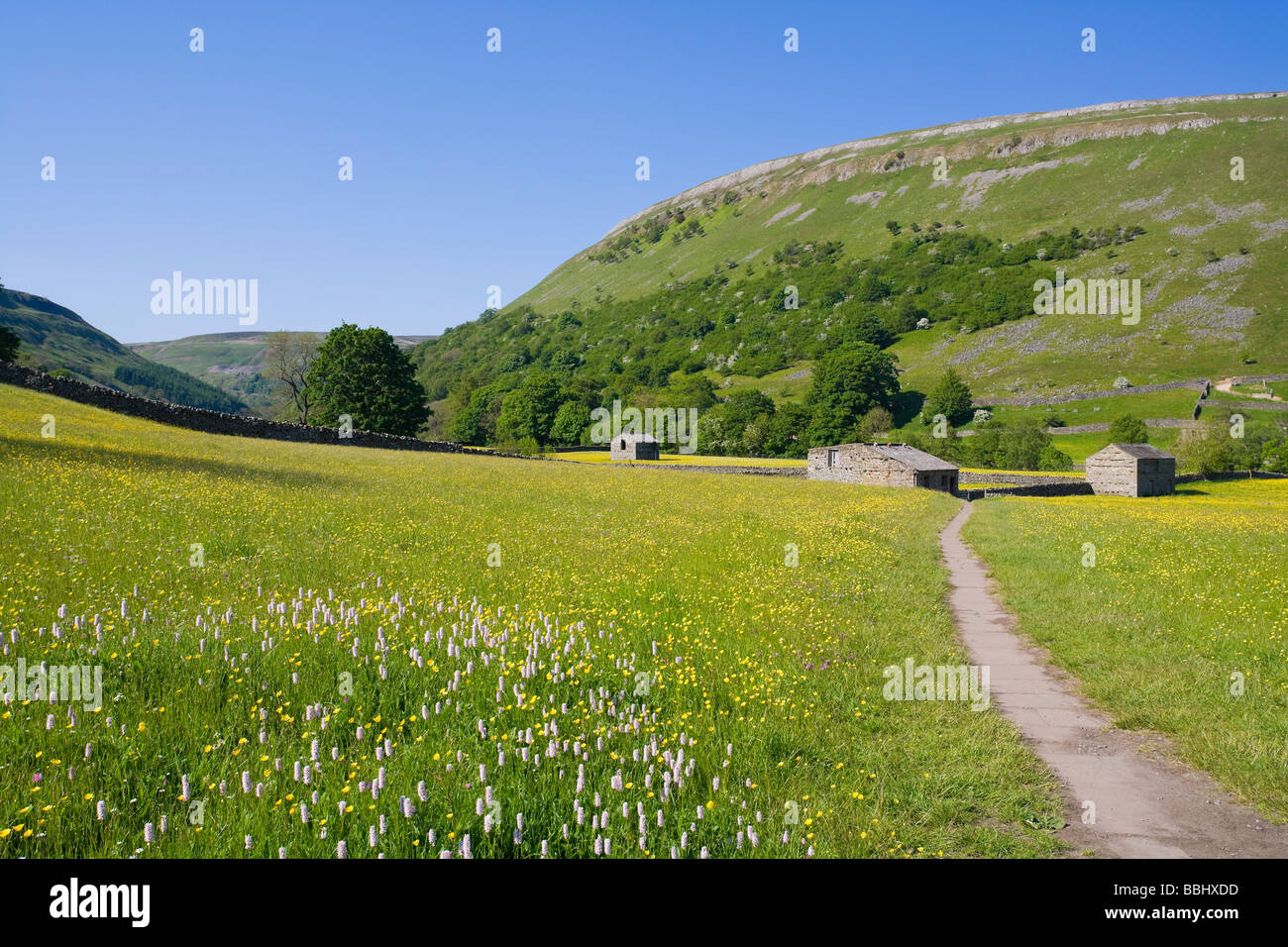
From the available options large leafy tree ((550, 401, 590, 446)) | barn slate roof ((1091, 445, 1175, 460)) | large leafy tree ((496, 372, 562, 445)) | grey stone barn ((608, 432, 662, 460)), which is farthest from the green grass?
barn slate roof ((1091, 445, 1175, 460))

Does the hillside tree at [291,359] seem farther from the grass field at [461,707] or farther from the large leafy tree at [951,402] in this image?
the large leafy tree at [951,402]

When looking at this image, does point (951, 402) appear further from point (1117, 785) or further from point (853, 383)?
point (1117, 785)

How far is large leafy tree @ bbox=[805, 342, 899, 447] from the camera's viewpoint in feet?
472

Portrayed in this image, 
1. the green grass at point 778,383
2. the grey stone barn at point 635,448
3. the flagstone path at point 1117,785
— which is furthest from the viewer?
the green grass at point 778,383

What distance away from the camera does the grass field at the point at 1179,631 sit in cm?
732

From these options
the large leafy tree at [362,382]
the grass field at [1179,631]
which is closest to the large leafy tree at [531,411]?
the large leafy tree at [362,382]

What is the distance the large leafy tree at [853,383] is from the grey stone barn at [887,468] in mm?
64125

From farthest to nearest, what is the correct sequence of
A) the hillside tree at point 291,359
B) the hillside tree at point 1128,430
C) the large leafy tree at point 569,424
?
the large leafy tree at point 569,424 → the hillside tree at point 1128,430 → the hillside tree at point 291,359

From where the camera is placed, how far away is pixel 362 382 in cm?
8156

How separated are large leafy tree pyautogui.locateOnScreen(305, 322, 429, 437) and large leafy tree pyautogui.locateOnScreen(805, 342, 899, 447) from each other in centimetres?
8130

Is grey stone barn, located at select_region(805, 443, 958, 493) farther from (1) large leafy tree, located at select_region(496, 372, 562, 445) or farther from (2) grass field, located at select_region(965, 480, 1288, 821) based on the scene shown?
(1) large leafy tree, located at select_region(496, 372, 562, 445)
